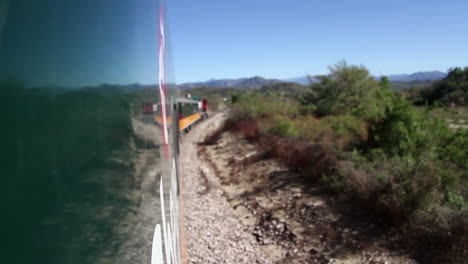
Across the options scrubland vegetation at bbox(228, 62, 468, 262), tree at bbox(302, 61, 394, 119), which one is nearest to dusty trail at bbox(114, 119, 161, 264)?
scrubland vegetation at bbox(228, 62, 468, 262)

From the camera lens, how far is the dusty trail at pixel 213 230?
6.46 metres

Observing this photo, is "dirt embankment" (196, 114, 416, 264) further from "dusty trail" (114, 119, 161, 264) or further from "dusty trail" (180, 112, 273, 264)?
"dusty trail" (114, 119, 161, 264)

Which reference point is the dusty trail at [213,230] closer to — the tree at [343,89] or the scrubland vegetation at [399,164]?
the scrubland vegetation at [399,164]

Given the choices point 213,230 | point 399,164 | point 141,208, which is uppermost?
point 141,208

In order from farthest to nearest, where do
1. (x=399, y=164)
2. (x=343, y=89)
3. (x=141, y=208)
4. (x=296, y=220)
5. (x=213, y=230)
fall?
(x=343, y=89) < (x=296, y=220) < (x=213, y=230) < (x=399, y=164) < (x=141, y=208)

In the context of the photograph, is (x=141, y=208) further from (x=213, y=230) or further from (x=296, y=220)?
(x=296, y=220)

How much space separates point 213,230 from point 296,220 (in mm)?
1796

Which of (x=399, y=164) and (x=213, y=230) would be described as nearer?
(x=399, y=164)

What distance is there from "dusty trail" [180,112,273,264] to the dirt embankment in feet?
0.29

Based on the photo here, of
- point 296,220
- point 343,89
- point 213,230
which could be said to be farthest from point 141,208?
point 343,89

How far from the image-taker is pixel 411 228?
6.29 m

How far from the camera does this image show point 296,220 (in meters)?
7.81

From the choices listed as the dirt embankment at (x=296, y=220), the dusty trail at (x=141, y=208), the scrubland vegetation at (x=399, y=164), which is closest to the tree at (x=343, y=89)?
the scrubland vegetation at (x=399, y=164)

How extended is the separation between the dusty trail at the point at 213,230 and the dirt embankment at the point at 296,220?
0.29 feet
